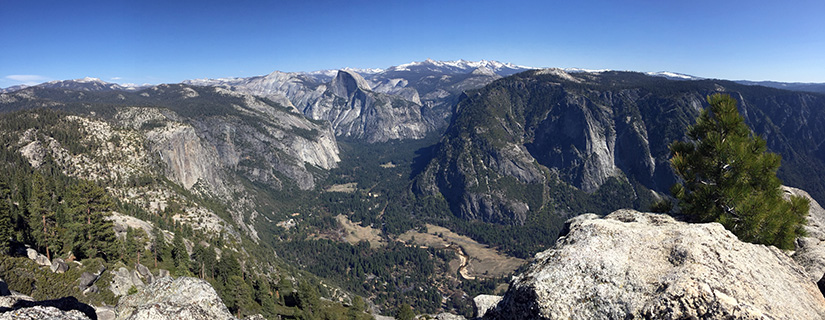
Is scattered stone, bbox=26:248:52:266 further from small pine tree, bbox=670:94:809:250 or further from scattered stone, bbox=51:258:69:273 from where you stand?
small pine tree, bbox=670:94:809:250

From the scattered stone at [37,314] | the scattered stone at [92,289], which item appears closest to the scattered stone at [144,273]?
the scattered stone at [92,289]

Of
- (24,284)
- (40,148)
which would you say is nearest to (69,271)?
(24,284)

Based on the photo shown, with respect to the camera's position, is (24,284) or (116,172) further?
(116,172)

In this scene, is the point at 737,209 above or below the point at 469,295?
above

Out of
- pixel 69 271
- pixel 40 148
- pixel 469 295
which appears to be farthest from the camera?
pixel 469 295

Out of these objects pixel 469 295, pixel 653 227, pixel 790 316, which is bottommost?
pixel 469 295

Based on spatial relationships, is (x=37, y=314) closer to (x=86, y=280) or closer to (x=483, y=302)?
(x=483, y=302)

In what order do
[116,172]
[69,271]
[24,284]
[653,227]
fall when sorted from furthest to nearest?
[116,172] < [69,271] < [24,284] < [653,227]

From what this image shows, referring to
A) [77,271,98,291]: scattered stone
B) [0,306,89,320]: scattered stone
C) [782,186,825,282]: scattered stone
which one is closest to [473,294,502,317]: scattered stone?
[782,186,825,282]: scattered stone

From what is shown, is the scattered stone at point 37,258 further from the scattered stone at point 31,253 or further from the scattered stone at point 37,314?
the scattered stone at point 37,314

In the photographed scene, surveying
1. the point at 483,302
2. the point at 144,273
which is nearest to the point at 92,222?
the point at 144,273

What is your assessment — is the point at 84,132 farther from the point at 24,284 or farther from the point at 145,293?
the point at 145,293
